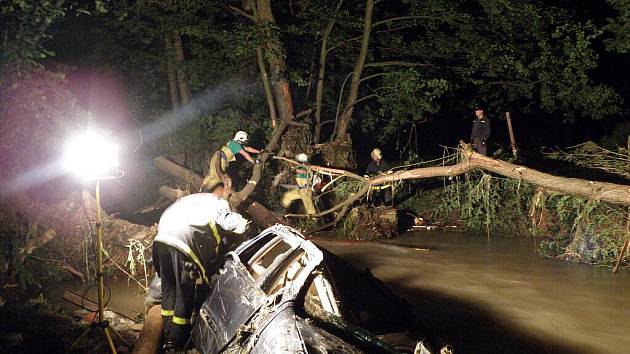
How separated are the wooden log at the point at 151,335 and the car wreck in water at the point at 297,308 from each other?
51cm

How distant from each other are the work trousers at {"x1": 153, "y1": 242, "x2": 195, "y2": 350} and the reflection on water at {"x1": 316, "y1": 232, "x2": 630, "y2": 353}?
8.90 feet

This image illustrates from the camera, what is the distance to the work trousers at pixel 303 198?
1179cm

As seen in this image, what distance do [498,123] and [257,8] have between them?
46.6 feet

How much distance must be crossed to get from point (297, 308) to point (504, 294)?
5.30 m

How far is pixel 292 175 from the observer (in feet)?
41.4

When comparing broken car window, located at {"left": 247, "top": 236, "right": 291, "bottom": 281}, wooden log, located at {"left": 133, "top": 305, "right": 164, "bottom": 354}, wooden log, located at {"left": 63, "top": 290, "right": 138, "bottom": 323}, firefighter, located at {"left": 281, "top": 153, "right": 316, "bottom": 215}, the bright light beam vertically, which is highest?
the bright light beam

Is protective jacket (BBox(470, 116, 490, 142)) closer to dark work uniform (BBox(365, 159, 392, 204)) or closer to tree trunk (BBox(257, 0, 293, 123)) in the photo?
dark work uniform (BBox(365, 159, 392, 204))

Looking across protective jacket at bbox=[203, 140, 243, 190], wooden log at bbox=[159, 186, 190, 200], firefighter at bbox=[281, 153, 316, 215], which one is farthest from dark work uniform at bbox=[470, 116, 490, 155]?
wooden log at bbox=[159, 186, 190, 200]

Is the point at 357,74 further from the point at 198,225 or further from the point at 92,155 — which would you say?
the point at 198,225

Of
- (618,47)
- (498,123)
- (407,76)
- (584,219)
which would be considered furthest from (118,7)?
(498,123)

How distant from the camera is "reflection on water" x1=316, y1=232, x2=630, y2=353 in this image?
5.66m

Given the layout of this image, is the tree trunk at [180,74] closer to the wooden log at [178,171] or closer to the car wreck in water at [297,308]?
the wooden log at [178,171]

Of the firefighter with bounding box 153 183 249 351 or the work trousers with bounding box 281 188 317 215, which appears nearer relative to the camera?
the firefighter with bounding box 153 183 249 351

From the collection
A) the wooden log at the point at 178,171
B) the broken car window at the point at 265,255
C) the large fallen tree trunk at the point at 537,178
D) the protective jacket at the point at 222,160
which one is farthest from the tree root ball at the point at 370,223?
the broken car window at the point at 265,255
